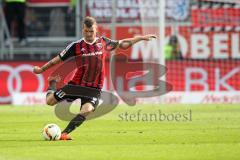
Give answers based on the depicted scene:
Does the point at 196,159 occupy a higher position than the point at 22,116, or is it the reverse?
the point at 196,159

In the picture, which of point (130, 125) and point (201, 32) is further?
point (201, 32)

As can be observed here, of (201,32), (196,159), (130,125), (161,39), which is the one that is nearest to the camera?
(196,159)

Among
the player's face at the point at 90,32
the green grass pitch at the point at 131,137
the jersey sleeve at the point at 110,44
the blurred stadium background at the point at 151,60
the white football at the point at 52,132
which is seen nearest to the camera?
the green grass pitch at the point at 131,137

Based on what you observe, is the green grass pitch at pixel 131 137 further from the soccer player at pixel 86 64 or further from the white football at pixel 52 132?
the soccer player at pixel 86 64

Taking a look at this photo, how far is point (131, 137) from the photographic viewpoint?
14.3m

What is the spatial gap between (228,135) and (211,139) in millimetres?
813

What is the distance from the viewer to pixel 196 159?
10930 millimetres

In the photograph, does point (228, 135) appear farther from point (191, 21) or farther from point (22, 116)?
point (191, 21)

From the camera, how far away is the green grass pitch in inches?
453

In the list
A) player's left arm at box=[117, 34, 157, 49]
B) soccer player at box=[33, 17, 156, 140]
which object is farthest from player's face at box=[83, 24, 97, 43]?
player's left arm at box=[117, 34, 157, 49]

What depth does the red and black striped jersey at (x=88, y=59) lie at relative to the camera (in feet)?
47.5

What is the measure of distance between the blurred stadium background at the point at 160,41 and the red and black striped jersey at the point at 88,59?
11.3 metres

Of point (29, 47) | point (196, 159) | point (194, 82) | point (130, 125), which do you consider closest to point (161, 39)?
point (194, 82)

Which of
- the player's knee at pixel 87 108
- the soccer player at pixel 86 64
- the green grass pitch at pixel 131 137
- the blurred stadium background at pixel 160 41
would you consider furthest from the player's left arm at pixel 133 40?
the blurred stadium background at pixel 160 41
